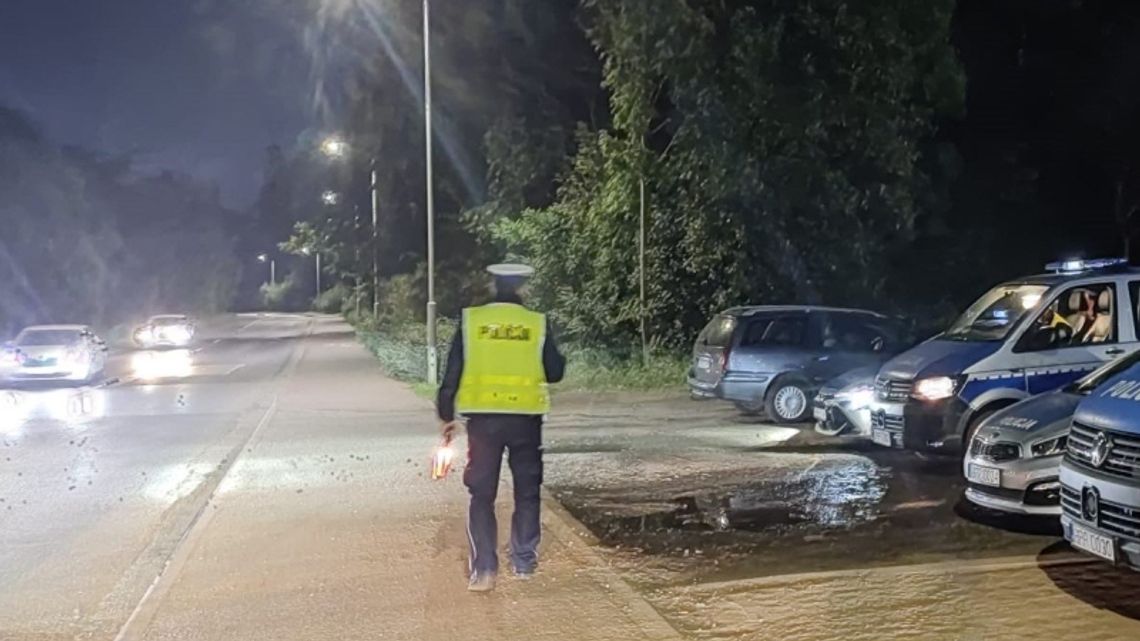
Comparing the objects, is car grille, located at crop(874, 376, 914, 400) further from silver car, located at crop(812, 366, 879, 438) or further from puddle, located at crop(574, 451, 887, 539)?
silver car, located at crop(812, 366, 879, 438)

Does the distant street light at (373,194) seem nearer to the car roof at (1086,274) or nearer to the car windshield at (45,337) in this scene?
the car windshield at (45,337)

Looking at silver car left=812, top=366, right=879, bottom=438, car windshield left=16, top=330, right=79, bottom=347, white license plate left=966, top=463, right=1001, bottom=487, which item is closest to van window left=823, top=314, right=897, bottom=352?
silver car left=812, top=366, right=879, bottom=438

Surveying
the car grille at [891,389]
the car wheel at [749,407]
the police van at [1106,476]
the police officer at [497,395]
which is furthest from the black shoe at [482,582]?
the car wheel at [749,407]

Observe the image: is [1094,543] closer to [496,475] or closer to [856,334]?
[496,475]

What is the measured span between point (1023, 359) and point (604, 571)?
539cm

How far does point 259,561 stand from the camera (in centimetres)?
833

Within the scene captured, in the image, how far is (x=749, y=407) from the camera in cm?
1662

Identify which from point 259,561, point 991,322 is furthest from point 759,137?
point 259,561

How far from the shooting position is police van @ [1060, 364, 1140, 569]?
610 centimetres

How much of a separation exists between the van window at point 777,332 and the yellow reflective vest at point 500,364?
957cm

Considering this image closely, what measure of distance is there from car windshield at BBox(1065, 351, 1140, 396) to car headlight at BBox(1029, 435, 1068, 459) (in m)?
0.38

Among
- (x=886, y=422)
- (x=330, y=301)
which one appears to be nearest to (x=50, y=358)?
(x=886, y=422)

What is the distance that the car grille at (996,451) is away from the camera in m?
8.04

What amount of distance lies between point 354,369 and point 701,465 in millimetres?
18912
